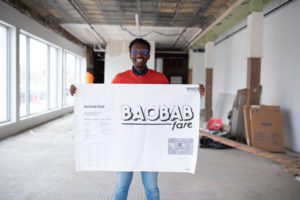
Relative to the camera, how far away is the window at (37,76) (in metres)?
6.69

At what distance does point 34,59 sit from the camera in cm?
738

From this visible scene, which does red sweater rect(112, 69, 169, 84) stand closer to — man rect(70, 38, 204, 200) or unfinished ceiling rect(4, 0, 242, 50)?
man rect(70, 38, 204, 200)

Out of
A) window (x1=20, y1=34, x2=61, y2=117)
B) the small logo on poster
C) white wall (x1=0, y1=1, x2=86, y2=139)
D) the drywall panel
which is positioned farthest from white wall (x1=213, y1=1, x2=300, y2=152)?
window (x1=20, y1=34, x2=61, y2=117)

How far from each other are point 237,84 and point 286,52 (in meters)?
2.53

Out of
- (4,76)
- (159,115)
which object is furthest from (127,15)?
(159,115)

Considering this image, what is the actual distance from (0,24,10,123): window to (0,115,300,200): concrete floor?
4.87 feet

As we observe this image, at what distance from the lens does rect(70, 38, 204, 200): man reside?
5.94 feet

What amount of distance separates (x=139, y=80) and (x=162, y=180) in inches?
65.8

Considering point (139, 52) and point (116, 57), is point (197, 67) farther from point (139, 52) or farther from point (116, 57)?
point (139, 52)

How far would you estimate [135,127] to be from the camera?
5.95 feet

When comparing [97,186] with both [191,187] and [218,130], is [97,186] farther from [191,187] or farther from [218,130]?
[218,130]

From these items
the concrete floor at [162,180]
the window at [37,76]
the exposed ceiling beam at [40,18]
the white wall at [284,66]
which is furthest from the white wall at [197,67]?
the concrete floor at [162,180]

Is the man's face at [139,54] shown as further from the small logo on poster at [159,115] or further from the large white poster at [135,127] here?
the small logo on poster at [159,115]

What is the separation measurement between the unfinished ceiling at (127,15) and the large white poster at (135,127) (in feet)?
14.2
